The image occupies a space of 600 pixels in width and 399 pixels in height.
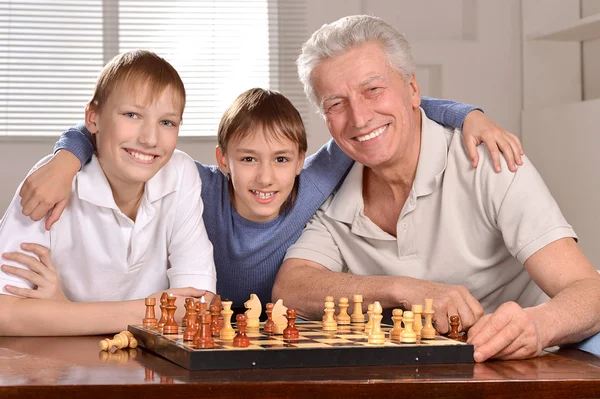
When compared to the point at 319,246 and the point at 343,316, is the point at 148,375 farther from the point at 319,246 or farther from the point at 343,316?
the point at 319,246

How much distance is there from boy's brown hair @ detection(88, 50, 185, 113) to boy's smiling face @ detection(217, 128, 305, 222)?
23 cm

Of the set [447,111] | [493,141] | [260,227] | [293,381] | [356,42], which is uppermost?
[356,42]

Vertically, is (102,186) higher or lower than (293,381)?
higher

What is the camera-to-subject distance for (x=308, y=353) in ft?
4.22

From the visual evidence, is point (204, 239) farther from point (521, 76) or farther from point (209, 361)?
point (521, 76)

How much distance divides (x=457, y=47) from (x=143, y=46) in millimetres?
1619

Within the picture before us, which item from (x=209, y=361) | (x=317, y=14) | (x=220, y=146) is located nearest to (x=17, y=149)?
(x=317, y=14)

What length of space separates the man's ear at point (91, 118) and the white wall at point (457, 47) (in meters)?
1.95

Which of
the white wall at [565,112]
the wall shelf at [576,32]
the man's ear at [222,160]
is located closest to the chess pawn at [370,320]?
the man's ear at [222,160]

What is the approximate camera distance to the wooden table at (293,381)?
114 centimetres

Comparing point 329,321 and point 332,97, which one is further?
point 332,97

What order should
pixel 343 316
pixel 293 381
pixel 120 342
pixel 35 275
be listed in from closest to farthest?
1. pixel 293 381
2. pixel 120 342
3. pixel 343 316
4. pixel 35 275

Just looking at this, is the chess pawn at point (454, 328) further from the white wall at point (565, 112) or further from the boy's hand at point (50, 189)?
the white wall at point (565, 112)

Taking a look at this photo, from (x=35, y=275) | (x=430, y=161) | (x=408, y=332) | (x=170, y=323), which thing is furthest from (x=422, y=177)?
(x=35, y=275)
